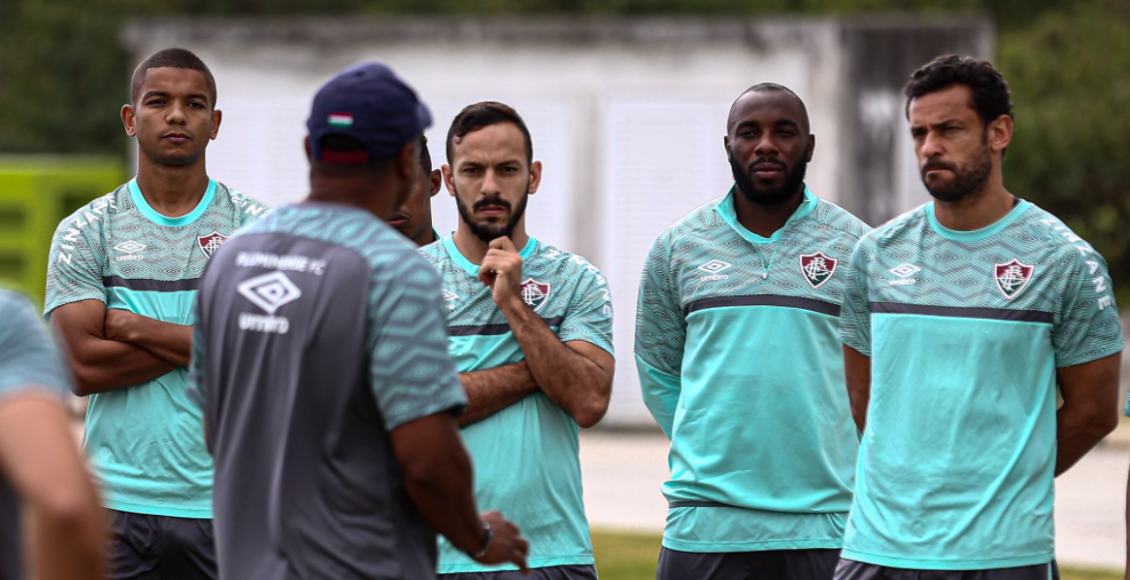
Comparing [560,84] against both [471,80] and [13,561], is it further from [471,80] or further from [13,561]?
[13,561]

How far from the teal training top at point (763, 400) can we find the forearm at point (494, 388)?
84 cm

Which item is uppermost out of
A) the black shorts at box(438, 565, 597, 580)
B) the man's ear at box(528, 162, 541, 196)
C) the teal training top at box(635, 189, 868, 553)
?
the man's ear at box(528, 162, 541, 196)

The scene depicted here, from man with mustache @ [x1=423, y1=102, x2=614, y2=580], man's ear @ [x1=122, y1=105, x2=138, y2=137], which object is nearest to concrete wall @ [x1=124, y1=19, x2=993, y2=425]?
man's ear @ [x1=122, y1=105, x2=138, y2=137]

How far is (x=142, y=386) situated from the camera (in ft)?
17.8

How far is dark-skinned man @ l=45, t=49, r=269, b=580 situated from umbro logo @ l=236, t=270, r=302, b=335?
6.06ft

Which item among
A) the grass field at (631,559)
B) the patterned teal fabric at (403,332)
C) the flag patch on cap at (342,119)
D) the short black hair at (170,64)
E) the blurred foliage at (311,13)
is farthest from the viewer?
the blurred foliage at (311,13)

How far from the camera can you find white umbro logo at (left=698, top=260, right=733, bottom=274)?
18.6ft

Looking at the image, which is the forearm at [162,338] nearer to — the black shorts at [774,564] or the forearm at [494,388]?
the forearm at [494,388]

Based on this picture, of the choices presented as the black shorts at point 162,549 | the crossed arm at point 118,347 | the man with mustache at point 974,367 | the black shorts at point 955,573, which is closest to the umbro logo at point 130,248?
the crossed arm at point 118,347

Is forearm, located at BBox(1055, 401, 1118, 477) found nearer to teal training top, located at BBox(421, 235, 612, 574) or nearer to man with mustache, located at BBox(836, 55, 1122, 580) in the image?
man with mustache, located at BBox(836, 55, 1122, 580)

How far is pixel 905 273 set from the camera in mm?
4945

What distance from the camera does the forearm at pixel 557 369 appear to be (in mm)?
5000

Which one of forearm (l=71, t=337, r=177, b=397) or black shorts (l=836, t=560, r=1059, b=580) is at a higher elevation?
forearm (l=71, t=337, r=177, b=397)

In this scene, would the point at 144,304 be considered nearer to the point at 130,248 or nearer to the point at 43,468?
the point at 130,248
